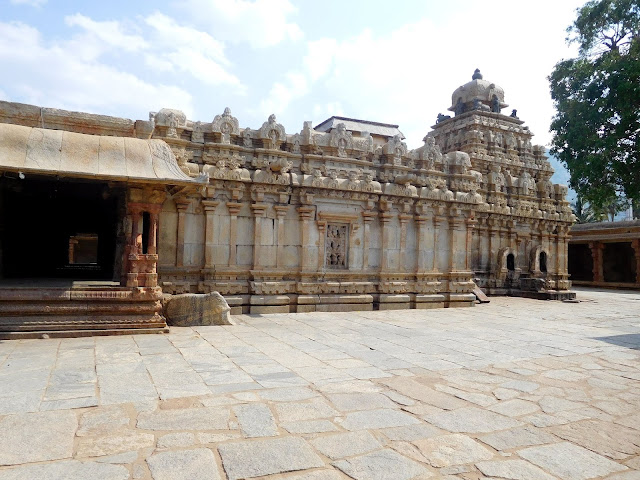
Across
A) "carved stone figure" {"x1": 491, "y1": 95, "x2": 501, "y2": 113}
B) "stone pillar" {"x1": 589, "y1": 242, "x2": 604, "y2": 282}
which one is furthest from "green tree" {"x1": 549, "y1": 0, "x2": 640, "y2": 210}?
"stone pillar" {"x1": 589, "y1": 242, "x2": 604, "y2": 282}

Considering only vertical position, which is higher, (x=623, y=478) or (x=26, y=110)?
(x=26, y=110)

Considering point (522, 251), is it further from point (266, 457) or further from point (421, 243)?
point (266, 457)

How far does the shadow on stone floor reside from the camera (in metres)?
8.09

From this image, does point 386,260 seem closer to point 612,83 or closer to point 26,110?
point 26,110

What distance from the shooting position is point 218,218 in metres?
10.8

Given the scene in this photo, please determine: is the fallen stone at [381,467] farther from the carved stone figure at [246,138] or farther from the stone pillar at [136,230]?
the carved stone figure at [246,138]

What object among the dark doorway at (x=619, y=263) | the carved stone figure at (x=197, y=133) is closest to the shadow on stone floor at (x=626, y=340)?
the carved stone figure at (x=197, y=133)

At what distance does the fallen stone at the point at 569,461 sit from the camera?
3316mm

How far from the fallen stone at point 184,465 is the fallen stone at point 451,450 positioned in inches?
61.6

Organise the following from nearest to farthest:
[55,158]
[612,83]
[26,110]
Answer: [55,158] → [26,110] → [612,83]

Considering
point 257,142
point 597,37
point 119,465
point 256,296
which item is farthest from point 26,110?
point 597,37

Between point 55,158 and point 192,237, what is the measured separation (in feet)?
12.0

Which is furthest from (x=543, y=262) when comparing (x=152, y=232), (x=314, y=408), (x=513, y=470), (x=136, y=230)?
(x=513, y=470)

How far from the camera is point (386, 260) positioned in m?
12.5
